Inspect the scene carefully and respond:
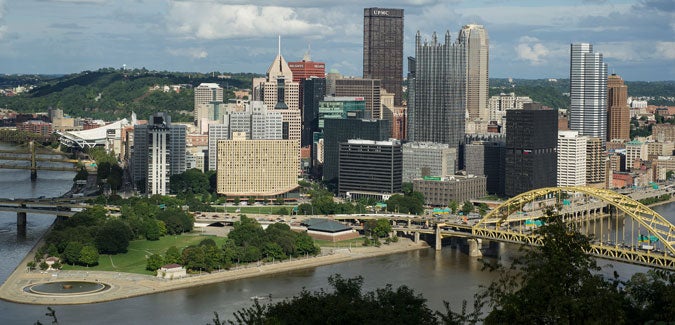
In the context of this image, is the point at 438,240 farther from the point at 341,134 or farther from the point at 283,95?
the point at 283,95

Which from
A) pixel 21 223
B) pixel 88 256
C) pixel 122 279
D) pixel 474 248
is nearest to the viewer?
pixel 122 279

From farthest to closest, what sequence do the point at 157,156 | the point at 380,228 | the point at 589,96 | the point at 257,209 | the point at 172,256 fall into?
the point at 589,96
the point at 157,156
the point at 257,209
the point at 380,228
the point at 172,256

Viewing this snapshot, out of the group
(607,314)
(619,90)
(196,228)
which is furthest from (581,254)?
(619,90)

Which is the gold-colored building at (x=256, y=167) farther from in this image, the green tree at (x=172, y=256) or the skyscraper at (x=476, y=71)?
the skyscraper at (x=476, y=71)

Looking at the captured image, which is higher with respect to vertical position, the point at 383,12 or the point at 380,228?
the point at 383,12

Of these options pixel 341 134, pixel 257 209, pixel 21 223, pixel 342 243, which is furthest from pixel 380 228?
pixel 341 134

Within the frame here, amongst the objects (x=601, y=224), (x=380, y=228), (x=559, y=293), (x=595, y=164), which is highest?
(x=559, y=293)

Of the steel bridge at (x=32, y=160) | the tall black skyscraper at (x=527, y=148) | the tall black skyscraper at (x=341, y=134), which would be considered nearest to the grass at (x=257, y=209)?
the tall black skyscraper at (x=341, y=134)
